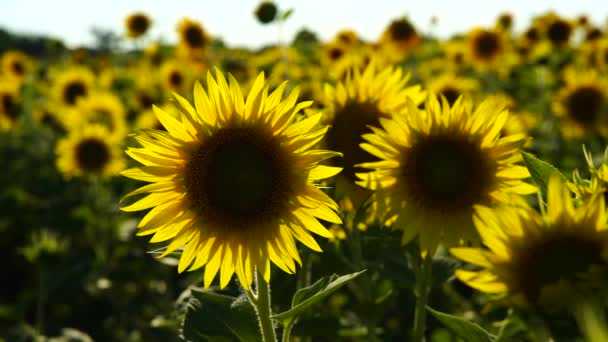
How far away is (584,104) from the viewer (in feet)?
19.1

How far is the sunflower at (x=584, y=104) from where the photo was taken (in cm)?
576

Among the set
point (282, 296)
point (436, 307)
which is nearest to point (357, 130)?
point (282, 296)

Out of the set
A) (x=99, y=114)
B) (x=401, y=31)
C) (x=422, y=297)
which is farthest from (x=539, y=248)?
(x=401, y=31)

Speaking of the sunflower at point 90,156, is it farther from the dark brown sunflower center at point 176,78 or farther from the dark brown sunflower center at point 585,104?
the dark brown sunflower center at point 585,104

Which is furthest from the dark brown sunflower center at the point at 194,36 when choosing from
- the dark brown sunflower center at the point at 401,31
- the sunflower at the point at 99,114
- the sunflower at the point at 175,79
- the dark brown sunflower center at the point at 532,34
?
Answer: the dark brown sunflower center at the point at 532,34

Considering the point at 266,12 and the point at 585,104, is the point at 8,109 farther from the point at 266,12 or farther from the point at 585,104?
the point at 585,104

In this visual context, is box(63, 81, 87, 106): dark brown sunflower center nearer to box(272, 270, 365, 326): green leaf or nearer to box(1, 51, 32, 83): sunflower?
box(1, 51, 32, 83): sunflower

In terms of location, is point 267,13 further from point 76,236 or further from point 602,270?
point 602,270

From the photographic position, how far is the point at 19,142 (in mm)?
10250

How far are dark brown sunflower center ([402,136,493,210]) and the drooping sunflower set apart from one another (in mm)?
344

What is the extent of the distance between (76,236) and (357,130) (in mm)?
4384

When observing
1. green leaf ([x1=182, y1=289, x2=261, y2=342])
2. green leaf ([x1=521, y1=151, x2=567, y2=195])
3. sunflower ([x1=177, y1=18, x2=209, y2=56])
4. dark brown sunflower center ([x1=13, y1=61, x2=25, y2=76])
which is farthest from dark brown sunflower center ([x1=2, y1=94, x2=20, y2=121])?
green leaf ([x1=521, y1=151, x2=567, y2=195])

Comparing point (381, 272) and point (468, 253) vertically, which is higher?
point (468, 253)

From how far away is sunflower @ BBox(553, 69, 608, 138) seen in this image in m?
5.76
